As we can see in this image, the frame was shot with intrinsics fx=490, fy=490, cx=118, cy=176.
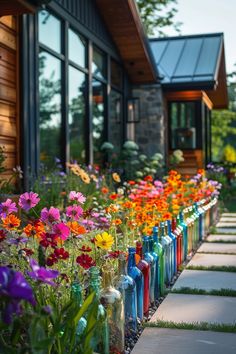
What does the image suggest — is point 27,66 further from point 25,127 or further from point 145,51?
point 145,51

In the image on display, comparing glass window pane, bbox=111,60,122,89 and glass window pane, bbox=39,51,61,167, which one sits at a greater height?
glass window pane, bbox=111,60,122,89

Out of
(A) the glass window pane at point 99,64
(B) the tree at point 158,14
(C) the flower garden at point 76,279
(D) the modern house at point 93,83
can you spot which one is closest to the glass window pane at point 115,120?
(D) the modern house at point 93,83

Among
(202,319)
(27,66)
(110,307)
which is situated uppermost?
(27,66)

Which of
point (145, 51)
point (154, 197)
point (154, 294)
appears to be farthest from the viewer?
point (145, 51)

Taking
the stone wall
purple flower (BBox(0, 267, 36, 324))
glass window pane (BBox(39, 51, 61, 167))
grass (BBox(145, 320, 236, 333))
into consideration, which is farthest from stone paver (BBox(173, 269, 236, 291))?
the stone wall

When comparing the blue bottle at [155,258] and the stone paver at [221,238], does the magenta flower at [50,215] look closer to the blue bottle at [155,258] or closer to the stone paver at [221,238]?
the blue bottle at [155,258]

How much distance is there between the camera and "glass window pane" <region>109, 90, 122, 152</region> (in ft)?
33.8

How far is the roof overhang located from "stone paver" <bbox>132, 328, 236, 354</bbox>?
358cm

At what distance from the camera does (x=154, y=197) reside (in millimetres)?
4773

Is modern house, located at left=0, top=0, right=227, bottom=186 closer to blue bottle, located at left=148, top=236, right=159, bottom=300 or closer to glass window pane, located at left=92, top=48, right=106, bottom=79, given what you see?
glass window pane, located at left=92, top=48, right=106, bottom=79

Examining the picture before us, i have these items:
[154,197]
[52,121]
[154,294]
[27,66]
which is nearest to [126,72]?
[52,121]

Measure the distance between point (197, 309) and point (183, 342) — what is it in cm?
59

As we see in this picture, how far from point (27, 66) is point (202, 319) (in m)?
4.24

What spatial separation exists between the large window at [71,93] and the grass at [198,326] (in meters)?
4.58
